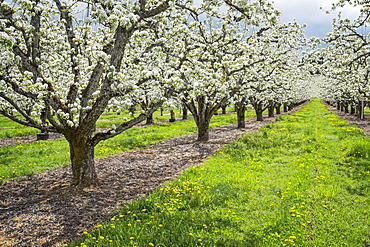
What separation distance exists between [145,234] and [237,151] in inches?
390

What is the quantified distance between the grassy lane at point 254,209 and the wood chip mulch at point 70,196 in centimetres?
76

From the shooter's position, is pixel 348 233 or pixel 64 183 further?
pixel 64 183

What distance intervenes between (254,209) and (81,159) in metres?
6.09

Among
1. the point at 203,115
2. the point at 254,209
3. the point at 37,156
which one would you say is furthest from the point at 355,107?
the point at 37,156

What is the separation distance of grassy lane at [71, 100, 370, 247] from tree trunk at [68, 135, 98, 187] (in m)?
2.70

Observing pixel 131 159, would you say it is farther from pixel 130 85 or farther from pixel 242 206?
pixel 242 206

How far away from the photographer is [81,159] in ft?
31.4

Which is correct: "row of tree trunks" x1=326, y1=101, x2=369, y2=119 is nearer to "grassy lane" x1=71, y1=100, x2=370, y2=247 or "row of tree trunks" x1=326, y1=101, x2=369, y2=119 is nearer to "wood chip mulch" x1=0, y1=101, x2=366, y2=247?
"grassy lane" x1=71, y1=100, x2=370, y2=247

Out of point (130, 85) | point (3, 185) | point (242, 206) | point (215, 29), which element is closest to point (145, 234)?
point (242, 206)

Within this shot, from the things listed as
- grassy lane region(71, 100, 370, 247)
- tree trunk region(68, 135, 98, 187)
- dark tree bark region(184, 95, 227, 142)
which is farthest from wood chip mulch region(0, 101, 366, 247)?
dark tree bark region(184, 95, 227, 142)

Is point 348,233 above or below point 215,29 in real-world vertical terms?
below

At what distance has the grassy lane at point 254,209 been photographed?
19.6ft

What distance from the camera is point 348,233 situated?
632 cm

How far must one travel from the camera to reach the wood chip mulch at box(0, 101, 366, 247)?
6.57m
